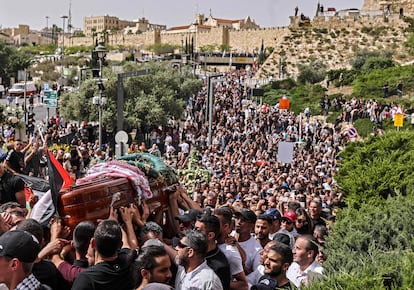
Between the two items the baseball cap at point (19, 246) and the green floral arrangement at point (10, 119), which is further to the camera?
the green floral arrangement at point (10, 119)

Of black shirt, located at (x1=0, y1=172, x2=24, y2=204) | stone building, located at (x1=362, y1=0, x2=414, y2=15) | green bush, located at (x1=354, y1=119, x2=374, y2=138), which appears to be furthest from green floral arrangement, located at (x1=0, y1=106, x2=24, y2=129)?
stone building, located at (x1=362, y1=0, x2=414, y2=15)

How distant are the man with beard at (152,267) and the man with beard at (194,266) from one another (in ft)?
0.67

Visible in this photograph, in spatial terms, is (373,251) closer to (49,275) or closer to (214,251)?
(214,251)

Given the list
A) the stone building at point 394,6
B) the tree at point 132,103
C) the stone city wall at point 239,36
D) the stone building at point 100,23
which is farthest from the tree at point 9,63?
the stone building at point 100,23

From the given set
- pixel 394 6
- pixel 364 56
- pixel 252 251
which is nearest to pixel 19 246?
pixel 252 251

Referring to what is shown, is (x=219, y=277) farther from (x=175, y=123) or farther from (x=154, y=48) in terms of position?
(x=154, y=48)

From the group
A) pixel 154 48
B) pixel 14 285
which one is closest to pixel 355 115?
pixel 14 285

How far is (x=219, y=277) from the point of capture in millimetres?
4559

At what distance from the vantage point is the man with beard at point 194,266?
13.7ft

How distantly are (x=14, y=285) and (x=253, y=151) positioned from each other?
62.6 feet

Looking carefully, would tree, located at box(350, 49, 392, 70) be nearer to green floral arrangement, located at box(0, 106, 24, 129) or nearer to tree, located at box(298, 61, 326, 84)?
tree, located at box(298, 61, 326, 84)

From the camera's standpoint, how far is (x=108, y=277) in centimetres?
393

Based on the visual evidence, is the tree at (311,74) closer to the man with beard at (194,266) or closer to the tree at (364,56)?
the tree at (364,56)

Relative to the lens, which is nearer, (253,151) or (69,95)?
(253,151)
